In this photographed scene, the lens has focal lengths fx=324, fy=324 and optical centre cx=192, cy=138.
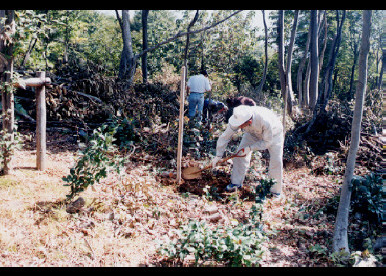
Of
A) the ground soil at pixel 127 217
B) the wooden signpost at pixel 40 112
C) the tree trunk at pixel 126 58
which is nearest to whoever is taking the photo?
the ground soil at pixel 127 217

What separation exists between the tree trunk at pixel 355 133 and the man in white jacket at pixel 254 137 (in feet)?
5.13

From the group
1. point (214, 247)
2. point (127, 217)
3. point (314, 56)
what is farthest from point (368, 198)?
point (314, 56)

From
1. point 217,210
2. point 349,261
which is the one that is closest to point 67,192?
point 217,210

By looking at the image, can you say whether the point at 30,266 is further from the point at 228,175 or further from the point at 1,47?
the point at 228,175

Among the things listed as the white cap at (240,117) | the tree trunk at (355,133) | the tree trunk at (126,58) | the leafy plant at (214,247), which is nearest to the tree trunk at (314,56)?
the tree trunk at (126,58)

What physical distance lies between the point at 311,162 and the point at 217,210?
340 centimetres

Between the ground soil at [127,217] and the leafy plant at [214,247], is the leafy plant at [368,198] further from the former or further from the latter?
the leafy plant at [214,247]

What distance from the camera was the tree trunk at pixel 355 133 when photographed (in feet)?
10.6

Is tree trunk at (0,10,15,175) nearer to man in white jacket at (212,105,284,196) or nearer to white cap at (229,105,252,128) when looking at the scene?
man in white jacket at (212,105,284,196)

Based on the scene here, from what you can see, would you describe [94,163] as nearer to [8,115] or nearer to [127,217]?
[127,217]

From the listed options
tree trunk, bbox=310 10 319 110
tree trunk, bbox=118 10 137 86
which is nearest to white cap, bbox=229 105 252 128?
tree trunk, bbox=118 10 137 86

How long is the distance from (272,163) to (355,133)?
1.89 m

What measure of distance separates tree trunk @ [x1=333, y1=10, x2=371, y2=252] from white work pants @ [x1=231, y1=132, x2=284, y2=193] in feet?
5.17
